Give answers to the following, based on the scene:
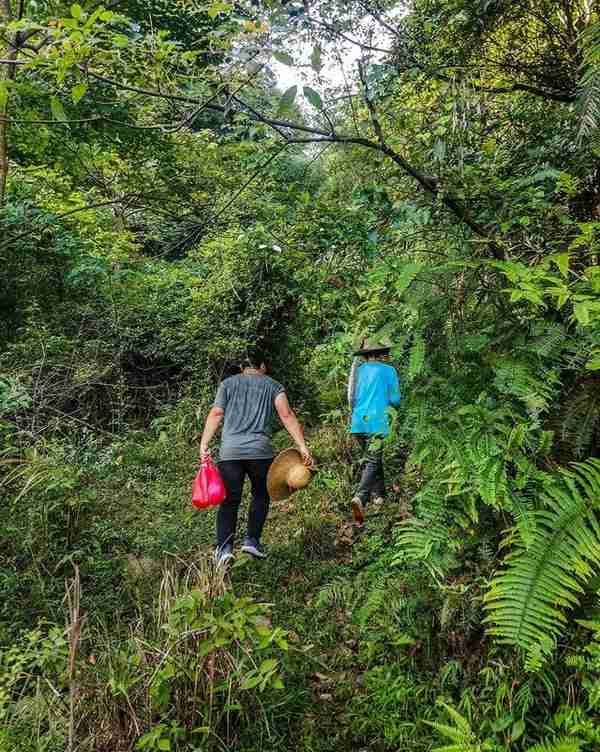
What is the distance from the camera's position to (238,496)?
15.4ft

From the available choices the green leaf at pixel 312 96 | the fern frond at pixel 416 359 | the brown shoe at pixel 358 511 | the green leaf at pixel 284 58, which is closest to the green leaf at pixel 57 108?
the green leaf at pixel 284 58

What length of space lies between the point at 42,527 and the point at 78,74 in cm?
391

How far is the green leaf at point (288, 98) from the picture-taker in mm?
2408

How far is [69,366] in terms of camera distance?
7.75 metres

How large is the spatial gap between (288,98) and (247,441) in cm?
302

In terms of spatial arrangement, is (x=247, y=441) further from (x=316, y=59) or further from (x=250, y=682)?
(x=316, y=59)

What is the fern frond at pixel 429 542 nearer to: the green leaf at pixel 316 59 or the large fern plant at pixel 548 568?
the large fern plant at pixel 548 568

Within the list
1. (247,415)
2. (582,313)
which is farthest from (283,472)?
(582,313)

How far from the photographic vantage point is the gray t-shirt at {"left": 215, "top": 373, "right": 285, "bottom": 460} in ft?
15.4

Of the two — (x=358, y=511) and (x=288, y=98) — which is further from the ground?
(x=288, y=98)

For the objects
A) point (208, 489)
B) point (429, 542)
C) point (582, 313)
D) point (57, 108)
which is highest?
point (57, 108)

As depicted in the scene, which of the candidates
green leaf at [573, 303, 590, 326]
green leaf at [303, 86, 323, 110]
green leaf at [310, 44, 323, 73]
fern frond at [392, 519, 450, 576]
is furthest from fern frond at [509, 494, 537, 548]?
green leaf at [310, 44, 323, 73]

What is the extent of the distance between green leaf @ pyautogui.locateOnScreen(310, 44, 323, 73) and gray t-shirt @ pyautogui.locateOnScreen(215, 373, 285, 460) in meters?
2.92

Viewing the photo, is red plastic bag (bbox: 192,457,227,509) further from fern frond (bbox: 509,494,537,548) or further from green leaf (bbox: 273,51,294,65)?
green leaf (bbox: 273,51,294,65)
